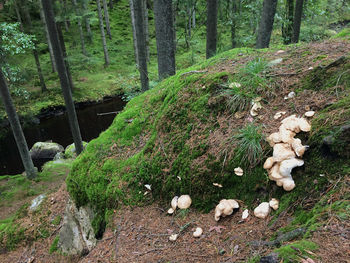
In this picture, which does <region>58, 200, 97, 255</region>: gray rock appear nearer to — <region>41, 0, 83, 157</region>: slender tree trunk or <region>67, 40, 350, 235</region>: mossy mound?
<region>67, 40, 350, 235</region>: mossy mound

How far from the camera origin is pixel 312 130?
8.18ft

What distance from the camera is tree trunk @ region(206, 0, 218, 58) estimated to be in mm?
10367

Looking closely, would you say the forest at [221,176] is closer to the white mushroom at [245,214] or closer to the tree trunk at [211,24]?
the white mushroom at [245,214]

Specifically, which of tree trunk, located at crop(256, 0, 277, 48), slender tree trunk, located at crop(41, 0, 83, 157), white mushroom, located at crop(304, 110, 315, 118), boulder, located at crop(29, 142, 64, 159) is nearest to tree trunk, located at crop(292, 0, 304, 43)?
tree trunk, located at crop(256, 0, 277, 48)

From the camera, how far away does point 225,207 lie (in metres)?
2.66

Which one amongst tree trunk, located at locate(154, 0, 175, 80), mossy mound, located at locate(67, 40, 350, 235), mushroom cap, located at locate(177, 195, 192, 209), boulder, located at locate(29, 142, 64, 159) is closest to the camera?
mossy mound, located at locate(67, 40, 350, 235)

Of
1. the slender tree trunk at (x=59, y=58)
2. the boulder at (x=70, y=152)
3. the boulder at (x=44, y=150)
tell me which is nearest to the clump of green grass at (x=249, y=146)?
the slender tree trunk at (x=59, y=58)

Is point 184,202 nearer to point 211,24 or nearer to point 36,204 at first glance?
point 36,204

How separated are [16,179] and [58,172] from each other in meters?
1.79

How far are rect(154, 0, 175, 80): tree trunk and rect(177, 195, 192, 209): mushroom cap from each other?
5.72 metres

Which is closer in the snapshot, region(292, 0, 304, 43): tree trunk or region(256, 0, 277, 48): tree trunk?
region(256, 0, 277, 48): tree trunk

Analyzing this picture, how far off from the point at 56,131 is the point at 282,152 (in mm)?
17416

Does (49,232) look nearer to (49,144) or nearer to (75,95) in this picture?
(49,144)

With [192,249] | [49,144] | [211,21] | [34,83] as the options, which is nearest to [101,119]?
[49,144]
